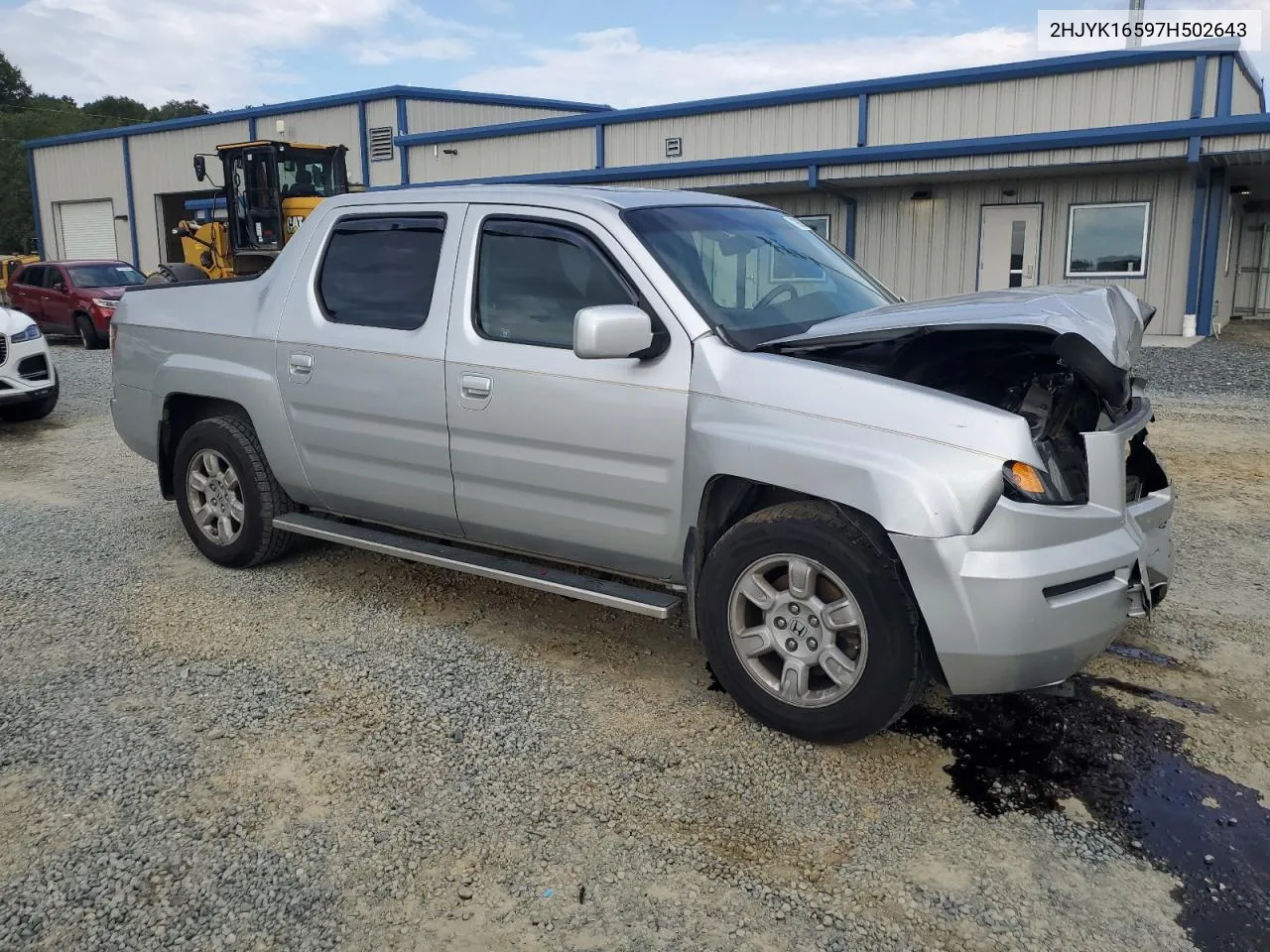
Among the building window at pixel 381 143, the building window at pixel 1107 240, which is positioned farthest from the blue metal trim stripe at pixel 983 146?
the building window at pixel 381 143

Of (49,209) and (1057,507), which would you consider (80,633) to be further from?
(49,209)

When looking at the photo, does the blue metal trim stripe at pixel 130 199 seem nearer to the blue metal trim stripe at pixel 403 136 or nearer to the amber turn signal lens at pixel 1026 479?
the blue metal trim stripe at pixel 403 136

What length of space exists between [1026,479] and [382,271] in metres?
3.02

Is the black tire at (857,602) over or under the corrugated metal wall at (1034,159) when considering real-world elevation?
under

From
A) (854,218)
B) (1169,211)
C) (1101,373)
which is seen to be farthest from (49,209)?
(1101,373)

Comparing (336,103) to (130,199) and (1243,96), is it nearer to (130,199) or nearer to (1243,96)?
(130,199)

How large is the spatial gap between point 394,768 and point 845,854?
1.51 metres

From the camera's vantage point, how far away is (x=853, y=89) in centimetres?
2106

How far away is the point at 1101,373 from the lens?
326 cm

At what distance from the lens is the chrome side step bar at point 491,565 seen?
13.1ft

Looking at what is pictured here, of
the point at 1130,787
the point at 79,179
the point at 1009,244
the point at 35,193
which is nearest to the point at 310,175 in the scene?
the point at 1009,244

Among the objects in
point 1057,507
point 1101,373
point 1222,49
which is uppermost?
point 1222,49

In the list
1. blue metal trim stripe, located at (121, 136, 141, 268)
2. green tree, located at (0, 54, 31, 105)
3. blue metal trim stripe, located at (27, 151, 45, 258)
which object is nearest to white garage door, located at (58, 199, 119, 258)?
blue metal trim stripe, located at (27, 151, 45, 258)

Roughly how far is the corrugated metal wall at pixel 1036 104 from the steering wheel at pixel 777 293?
16992 millimetres
